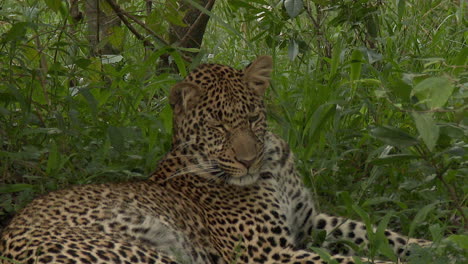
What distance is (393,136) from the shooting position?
4.31 metres

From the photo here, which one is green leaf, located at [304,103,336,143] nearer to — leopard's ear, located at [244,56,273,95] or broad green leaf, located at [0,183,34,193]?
leopard's ear, located at [244,56,273,95]

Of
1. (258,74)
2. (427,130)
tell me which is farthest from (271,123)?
(427,130)

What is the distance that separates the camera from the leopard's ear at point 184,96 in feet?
18.5

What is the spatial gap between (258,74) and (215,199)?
944mm

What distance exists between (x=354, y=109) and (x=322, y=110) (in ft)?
1.61

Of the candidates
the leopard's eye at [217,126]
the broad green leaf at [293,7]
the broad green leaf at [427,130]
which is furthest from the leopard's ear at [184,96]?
the broad green leaf at [427,130]

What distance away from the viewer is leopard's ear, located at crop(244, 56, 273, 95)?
587 cm

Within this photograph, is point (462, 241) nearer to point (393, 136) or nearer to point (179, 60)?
point (393, 136)

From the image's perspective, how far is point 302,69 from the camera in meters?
8.95

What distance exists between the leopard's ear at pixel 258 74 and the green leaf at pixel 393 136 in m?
1.71

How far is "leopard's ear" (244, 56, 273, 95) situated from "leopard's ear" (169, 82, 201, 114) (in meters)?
0.40

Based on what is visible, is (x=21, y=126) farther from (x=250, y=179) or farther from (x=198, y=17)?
(x=198, y=17)

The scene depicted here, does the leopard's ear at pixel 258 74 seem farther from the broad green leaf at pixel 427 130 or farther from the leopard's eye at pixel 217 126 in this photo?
the broad green leaf at pixel 427 130

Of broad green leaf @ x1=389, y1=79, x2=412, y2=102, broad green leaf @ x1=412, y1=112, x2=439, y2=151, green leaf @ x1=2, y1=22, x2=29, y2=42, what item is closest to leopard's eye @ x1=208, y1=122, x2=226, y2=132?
green leaf @ x1=2, y1=22, x2=29, y2=42
